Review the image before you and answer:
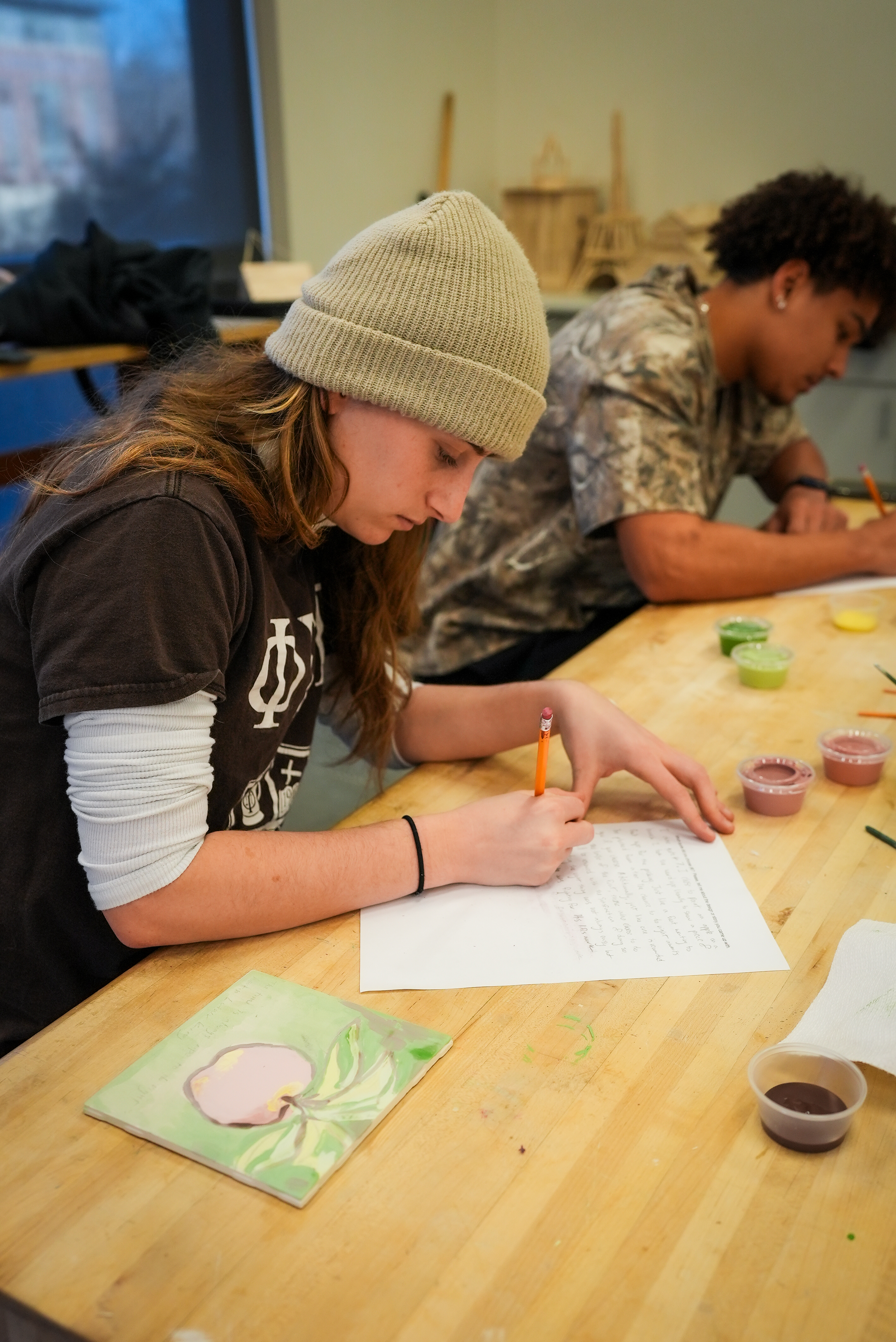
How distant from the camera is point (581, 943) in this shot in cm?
102

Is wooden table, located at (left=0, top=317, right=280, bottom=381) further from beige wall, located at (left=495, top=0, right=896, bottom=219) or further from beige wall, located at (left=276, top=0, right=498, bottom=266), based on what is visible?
beige wall, located at (left=495, top=0, right=896, bottom=219)

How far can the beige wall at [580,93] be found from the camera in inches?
150

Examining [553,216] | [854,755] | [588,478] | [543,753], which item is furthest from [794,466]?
[553,216]

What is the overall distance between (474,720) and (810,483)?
1.42m

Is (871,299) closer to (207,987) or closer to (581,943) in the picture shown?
(581,943)

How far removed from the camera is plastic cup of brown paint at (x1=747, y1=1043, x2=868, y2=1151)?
78 centimetres

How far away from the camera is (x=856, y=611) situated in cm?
186

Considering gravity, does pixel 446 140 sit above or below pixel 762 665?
above

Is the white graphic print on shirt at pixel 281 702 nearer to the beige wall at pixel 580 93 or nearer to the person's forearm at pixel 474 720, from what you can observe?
the person's forearm at pixel 474 720

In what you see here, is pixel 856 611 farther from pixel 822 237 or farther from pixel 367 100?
pixel 367 100

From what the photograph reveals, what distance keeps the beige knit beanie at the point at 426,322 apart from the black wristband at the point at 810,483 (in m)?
1.55

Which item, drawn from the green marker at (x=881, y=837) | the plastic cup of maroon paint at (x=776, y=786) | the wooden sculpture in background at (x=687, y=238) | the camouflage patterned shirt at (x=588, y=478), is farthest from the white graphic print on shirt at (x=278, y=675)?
the wooden sculpture in background at (x=687, y=238)

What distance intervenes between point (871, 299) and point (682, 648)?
90cm

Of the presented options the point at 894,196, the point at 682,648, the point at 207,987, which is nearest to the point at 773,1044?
the point at 207,987
